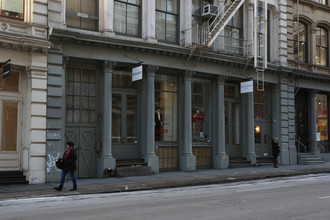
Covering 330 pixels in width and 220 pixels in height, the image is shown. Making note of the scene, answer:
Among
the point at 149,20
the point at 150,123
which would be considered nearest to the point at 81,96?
the point at 150,123

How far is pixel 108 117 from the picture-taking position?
1817 cm

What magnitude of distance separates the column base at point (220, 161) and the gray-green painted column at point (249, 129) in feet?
6.54

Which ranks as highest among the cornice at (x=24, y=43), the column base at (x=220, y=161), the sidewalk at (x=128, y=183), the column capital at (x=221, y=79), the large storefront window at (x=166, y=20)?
the large storefront window at (x=166, y=20)

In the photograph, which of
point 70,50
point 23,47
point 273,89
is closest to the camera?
point 23,47

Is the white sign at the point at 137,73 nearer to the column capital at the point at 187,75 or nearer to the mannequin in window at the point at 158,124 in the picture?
the mannequin in window at the point at 158,124

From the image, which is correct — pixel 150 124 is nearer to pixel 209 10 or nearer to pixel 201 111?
pixel 201 111

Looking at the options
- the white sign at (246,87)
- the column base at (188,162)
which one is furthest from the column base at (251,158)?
the column base at (188,162)

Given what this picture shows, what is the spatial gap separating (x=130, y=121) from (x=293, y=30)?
44.7ft

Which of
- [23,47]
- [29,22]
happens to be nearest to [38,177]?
[23,47]

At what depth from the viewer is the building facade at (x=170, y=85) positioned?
17.8 m

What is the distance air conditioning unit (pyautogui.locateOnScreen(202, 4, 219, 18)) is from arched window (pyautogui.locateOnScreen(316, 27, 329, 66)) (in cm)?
1044

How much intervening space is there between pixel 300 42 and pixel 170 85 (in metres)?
11.2

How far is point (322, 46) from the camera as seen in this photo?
95.1 ft

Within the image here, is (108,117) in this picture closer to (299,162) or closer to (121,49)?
(121,49)
